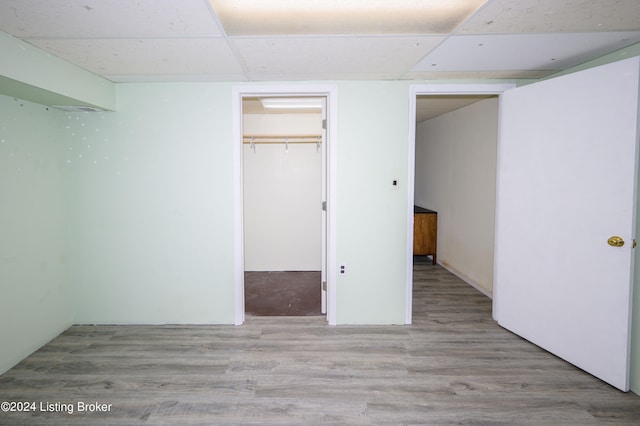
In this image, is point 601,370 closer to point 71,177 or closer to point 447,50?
point 447,50

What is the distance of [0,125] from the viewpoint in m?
2.57

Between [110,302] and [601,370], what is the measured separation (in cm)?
397

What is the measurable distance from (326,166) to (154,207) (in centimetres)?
162

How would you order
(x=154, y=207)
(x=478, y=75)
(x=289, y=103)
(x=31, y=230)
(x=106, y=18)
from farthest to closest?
(x=289, y=103) < (x=154, y=207) < (x=478, y=75) < (x=31, y=230) < (x=106, y=18)

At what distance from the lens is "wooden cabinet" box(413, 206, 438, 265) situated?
5664 mm

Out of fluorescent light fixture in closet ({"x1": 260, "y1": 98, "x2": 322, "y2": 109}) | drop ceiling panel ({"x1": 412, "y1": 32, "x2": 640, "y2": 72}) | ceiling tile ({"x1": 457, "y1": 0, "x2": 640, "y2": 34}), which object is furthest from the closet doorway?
ceiling tile ({"x1": 457, "y1": 0, "x2": 640, "y2": 34})

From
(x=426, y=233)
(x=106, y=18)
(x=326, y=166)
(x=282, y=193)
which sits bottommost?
(x=426, y=233)

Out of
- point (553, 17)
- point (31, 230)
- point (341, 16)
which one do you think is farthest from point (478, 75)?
point (31, 230)

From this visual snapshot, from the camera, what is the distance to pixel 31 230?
288 cm

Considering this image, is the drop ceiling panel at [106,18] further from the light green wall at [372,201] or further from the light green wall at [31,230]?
the light green wall at [372,201]

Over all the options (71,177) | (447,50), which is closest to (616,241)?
(447,50)

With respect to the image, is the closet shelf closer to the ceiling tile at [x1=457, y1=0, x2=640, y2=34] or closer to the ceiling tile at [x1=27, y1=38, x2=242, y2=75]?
the ceiling tile at [x1=27, y1=38, x2=242, y2=75]

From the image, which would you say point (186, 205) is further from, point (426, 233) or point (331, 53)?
point (426, 233)

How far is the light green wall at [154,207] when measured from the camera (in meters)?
3.27
